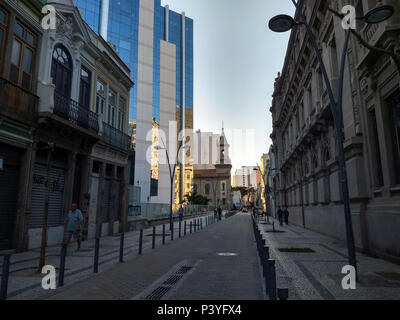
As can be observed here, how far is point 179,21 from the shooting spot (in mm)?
110500

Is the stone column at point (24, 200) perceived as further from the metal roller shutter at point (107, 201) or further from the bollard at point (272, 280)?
the bollard at point (272, 280)

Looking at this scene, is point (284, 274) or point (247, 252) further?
point (247, 252)

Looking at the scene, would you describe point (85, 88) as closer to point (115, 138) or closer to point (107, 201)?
point (115, 138)

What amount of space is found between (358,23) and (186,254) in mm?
11763

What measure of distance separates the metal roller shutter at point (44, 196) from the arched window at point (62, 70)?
3708 millimetres

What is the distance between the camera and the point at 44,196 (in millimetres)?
13828

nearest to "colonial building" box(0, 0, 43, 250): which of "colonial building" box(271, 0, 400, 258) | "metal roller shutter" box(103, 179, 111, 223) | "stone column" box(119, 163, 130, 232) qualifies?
"metal roller shutter" box(103, 179, 111, 223)

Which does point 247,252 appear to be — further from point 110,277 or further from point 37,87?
point 37,87

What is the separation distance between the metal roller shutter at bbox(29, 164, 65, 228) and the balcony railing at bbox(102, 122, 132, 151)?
451 centimetres

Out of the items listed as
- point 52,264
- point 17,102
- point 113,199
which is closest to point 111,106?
point 113,199

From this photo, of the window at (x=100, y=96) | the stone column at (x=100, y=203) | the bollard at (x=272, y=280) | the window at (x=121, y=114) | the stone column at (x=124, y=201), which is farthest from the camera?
the window at (x=121, y=114)

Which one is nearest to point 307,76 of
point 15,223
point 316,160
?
point 316,160

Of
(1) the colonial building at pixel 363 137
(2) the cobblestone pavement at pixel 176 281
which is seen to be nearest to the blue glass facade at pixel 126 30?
(1) the colonial building at pixel 363 137

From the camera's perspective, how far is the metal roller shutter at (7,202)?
449 inches
